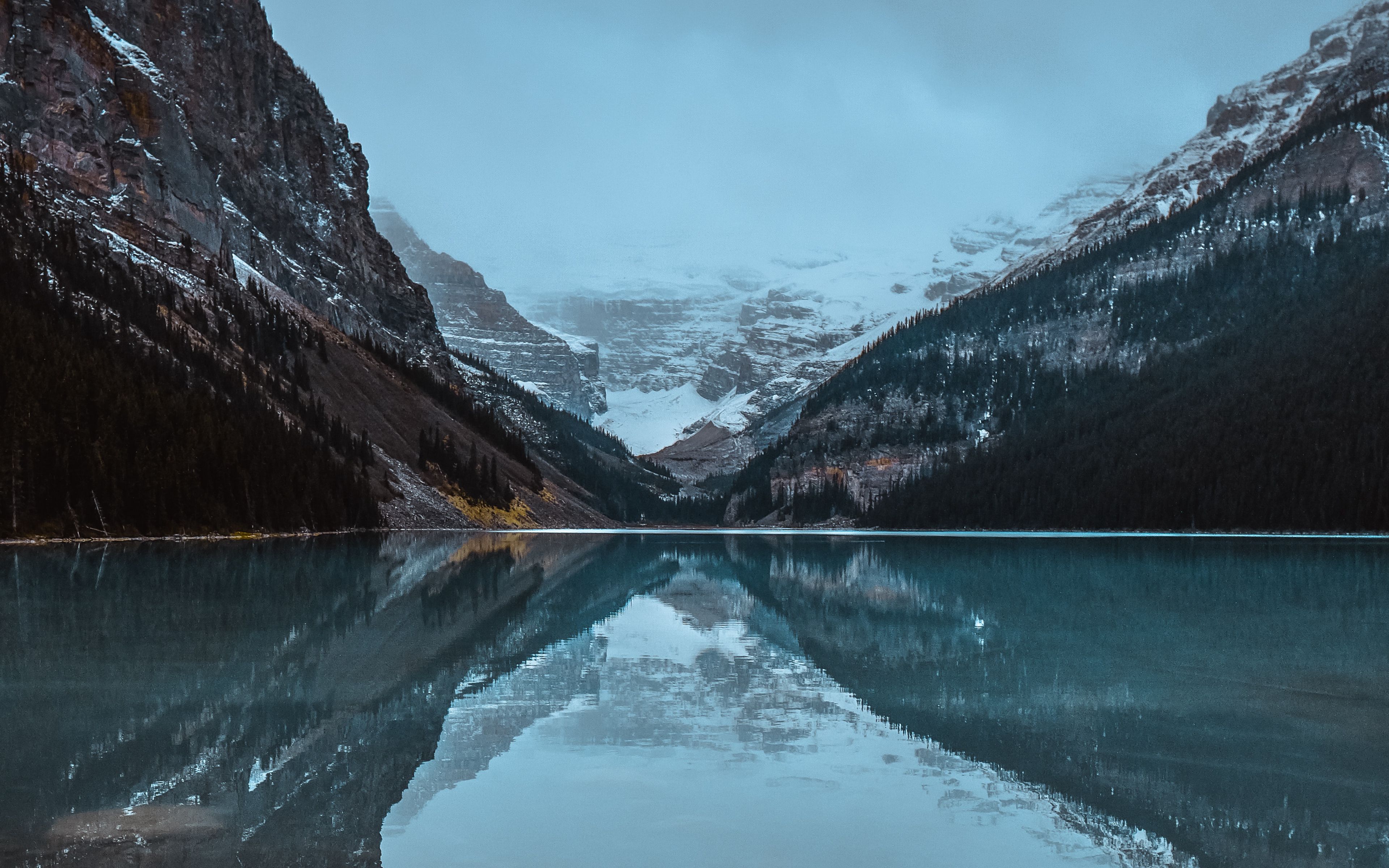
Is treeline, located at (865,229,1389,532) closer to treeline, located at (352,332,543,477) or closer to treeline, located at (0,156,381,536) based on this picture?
treeline, located at (352,332,543,477)

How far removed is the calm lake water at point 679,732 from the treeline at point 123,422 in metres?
35.8

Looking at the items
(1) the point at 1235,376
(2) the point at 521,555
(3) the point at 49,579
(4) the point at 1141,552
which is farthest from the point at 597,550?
(1) the point at 1235,376

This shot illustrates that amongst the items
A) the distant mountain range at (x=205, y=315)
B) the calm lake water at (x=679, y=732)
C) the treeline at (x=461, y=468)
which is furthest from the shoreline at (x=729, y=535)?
the calm lake water at (x=679, y=732)

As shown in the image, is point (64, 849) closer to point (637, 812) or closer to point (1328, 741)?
point (637, 812)

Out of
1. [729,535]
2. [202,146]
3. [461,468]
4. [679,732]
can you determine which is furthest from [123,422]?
[729,535]

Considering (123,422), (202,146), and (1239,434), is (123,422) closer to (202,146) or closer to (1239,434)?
(202,146)

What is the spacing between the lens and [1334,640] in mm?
26469

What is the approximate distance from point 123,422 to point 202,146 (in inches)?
3235

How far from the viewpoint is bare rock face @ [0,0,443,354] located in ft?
379

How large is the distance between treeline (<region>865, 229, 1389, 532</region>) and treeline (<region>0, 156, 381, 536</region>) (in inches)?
3723

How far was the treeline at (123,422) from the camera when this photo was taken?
66.4 meters

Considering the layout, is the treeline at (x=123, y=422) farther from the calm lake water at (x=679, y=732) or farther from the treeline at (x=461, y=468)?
the calm lake water at (x=679, y=732)

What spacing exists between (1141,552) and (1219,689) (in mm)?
60959

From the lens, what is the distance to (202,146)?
14362cm
